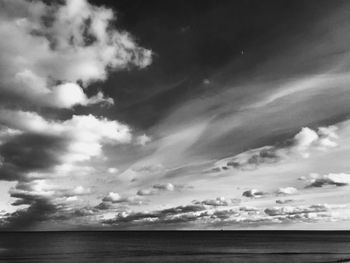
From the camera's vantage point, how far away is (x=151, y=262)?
3947 inches

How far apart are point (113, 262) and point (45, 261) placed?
20.7 metres

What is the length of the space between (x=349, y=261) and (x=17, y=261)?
296ft

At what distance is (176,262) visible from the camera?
101m

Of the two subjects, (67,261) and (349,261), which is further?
(67,261)

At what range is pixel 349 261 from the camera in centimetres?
9562

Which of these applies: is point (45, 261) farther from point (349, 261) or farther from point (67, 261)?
point (349, 261)

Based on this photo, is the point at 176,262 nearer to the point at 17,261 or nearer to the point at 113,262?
the point at 113,262

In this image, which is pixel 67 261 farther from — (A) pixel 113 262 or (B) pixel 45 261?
(A) pixel 113 262

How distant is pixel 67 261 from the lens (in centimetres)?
10369

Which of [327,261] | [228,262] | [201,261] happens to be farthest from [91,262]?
[327,261]

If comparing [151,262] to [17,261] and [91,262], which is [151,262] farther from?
[17,261]

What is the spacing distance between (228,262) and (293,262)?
17814 mm

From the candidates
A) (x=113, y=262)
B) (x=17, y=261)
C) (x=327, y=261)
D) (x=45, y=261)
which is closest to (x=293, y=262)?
(x=327, y=261)

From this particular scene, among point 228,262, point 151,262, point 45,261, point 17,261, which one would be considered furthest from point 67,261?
point 228,262
